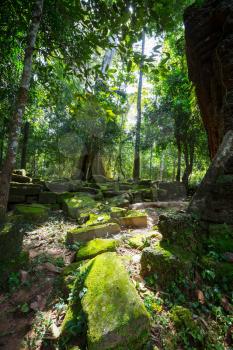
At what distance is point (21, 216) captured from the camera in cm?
506

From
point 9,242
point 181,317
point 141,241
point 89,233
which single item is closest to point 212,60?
point 141,241

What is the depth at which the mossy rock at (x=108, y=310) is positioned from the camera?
1.69m

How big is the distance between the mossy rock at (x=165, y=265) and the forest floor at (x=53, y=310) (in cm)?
11

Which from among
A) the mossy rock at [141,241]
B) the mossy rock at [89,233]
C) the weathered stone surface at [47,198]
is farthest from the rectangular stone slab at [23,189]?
the mossy rock at [141,241]

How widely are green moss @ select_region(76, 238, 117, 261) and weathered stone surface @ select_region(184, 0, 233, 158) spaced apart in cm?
279

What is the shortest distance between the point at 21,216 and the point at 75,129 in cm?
1110

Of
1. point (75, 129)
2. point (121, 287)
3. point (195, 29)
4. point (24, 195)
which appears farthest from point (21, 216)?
point (75, 129)

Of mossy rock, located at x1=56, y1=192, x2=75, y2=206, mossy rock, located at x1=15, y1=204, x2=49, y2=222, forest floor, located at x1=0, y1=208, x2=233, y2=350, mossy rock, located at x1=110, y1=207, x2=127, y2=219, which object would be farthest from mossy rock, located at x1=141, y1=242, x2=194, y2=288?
mossy rock, located at x1=56, y1=192, x2=75, y2=206

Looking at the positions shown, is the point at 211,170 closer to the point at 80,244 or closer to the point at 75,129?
the point at 80,244

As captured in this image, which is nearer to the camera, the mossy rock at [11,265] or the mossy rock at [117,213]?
the mossy rock at [11,265]

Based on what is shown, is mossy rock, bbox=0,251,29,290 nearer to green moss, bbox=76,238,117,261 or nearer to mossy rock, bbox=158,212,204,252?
green moss, bbox=76,238,117,261

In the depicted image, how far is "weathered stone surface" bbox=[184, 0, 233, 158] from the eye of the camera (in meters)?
3.85

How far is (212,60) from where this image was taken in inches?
170

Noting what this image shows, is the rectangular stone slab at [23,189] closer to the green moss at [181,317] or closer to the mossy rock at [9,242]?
the mossy rock at [9,242]
